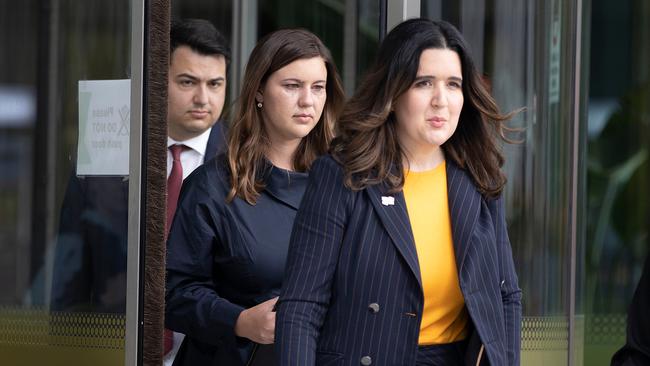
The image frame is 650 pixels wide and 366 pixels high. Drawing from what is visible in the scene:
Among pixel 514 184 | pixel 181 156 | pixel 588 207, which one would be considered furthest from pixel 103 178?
pixel 588 207

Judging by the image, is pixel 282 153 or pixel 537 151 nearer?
pixel 282 153

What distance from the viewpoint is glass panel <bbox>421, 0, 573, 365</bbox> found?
185 inches

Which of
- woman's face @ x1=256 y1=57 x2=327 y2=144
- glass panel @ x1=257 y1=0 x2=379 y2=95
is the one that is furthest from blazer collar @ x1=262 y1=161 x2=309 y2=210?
glass panel @ x1=257 y1=0 x2=379 y2=95

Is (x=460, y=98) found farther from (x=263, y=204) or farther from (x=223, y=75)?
(x=223, y=75)

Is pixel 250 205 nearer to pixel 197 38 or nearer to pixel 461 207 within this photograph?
pixel 461 207

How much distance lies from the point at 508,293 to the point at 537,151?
1891mm

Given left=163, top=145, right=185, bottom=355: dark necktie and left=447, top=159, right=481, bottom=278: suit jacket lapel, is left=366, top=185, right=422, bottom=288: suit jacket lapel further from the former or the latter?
left=163, top=145, right=185, bottom=355: dark necktie

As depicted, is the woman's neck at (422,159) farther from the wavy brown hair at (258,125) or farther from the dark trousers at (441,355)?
the wavy brown hair at (258,125)

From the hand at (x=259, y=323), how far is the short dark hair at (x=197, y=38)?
1.55 metres

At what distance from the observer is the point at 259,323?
3.50m

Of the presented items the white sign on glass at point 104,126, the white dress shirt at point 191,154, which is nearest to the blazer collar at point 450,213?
the white sign on glass at point 104,126

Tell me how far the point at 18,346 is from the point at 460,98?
78.0 inches

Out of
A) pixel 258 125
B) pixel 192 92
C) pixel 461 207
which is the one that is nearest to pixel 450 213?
pixel 461 207

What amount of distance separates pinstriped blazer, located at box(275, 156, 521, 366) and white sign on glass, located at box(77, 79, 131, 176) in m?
1.43
